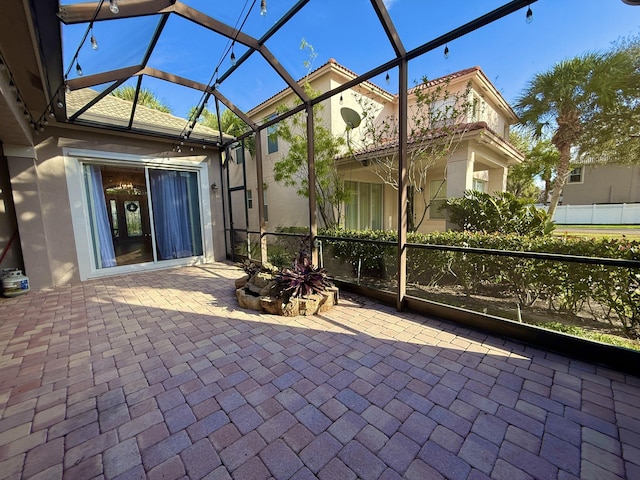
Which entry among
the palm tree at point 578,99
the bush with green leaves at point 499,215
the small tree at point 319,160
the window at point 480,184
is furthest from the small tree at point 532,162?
the small tree at point 319,160

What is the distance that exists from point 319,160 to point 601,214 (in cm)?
1722

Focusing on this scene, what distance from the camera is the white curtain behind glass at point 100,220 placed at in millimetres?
5516

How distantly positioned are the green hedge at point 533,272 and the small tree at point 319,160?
2.65 m

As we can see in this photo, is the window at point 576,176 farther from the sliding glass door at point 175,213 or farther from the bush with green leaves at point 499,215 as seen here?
the sliding glass door at point 175,213

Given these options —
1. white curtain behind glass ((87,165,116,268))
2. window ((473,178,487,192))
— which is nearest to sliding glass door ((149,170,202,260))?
white curtain behind glass ((87,165,116,268))

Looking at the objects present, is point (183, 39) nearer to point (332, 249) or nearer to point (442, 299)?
point (332, 249)

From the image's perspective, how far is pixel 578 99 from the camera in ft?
24.5

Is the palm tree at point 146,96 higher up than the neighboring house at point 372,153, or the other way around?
the palm tree at point 146,96

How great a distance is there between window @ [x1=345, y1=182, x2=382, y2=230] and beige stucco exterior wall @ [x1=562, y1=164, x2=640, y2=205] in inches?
613

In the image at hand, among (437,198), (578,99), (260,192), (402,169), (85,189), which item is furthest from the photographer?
(437,198)

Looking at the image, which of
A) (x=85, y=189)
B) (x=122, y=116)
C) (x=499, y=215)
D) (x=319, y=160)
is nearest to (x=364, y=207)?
(x=319, y=160)

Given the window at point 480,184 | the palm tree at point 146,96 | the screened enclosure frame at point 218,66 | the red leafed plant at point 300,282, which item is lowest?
the red leafed plant at point 300,282

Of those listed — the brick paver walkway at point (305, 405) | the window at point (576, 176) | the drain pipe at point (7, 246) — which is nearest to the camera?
the brick paver walkway at point (305, 405)

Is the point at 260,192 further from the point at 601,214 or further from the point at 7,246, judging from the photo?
the point at 601,214
